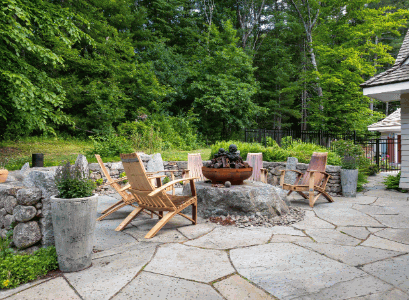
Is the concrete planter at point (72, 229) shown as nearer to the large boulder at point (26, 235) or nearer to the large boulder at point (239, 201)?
the large boulder at point (26, 235)

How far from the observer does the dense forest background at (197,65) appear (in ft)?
40.0

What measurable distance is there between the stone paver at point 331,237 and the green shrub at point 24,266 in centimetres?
294

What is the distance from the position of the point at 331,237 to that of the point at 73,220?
3.02 m

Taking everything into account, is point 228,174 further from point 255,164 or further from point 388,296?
point 388,296

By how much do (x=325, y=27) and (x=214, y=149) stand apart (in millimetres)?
9407

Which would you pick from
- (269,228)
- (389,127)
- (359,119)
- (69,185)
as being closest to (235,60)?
(359,119)

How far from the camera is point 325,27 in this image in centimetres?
1349

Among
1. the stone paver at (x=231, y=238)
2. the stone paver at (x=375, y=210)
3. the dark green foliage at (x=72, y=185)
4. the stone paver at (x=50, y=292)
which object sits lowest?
the stone paver at (x=375, y=210)

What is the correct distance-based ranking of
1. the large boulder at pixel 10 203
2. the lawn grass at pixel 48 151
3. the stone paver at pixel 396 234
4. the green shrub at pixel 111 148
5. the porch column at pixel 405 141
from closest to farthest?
the large boulder at pixel 10 203 < the stone paver at pixel 396 234 < the porch column at pixel 405 141 < the lawn grass at pixel 48 151 < the green shrub at pixel 111 148

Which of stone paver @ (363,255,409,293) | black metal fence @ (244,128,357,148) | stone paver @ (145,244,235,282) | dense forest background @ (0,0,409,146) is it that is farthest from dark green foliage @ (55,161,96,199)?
black metal fence @ (244,128,357,148)

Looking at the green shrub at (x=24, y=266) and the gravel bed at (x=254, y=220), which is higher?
the green shrub at (x=24, y=266)

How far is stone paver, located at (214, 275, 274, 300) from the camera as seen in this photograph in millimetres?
2109

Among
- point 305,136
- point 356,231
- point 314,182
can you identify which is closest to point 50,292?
point 356,231

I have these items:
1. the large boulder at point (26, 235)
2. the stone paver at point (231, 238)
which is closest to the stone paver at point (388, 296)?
the stone paver at point (231, 238)
